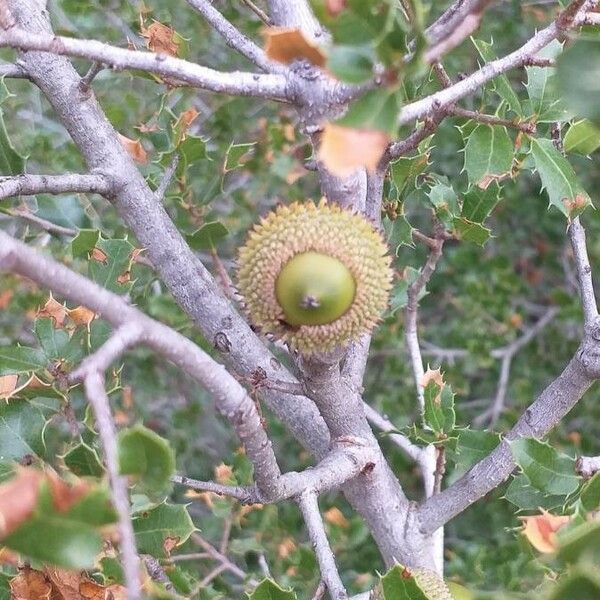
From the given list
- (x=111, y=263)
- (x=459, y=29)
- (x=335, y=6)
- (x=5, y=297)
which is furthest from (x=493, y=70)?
(x=5, y=297)

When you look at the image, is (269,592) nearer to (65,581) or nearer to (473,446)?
(65,581)

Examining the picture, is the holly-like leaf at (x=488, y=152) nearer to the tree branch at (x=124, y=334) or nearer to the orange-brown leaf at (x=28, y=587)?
the tree branch at (x=124, y=334)

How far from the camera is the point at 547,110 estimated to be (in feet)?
4.56

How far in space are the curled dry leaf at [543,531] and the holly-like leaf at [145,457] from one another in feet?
1.35

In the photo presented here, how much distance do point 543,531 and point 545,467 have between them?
0.80ft

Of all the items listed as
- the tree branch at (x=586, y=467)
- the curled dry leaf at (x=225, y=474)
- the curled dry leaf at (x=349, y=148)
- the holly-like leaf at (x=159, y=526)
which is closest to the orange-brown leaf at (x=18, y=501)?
the curled dry leaf at (x=349, y=148)

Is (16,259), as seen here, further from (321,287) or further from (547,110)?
(547,110)

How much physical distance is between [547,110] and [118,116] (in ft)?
3.71

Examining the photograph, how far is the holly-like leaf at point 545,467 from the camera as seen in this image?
1133 mm

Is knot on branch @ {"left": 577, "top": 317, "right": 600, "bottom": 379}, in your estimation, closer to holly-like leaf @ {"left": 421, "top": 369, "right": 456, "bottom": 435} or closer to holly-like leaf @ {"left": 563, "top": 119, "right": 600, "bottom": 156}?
holly-like leaf @ {"left": 421, "top": 369, "right": 456, "bottom": 435}

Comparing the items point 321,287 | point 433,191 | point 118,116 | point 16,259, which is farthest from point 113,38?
point 16,259

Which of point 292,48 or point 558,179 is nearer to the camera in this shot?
point 292,48

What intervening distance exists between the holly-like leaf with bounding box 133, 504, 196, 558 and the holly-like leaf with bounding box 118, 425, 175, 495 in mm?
456

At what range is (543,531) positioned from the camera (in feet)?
2.98
